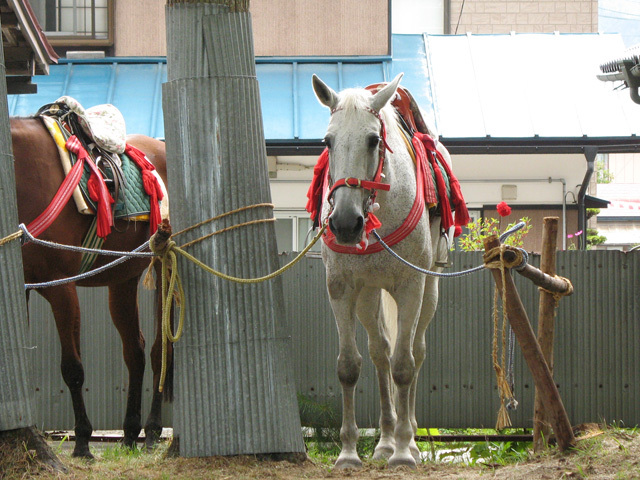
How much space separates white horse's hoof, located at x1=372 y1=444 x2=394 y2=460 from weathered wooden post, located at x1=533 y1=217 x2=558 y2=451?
937mm

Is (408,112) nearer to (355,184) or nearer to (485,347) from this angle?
(355,184)

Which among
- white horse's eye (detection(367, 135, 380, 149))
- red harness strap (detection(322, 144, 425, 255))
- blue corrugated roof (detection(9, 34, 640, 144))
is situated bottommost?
red harness strap (detection(322, 144, 425, 255))

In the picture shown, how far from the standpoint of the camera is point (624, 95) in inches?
556

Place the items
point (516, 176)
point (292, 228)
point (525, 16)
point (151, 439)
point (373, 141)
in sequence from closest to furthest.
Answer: point (373, 141), point (151, 439), point (292, 228), point (516, 176), point (525, 16)

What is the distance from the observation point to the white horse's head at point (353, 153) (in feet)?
15.0

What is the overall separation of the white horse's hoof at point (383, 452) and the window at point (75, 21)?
11.0 m

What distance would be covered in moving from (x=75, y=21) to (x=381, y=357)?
36.5ft

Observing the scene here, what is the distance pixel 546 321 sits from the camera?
18.8ft

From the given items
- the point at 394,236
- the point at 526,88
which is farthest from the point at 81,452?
the point at 526,88

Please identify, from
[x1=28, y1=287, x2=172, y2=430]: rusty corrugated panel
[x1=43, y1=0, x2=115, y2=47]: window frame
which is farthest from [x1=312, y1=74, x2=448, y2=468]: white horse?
[x1=43, y1=0, x2=115, y2=47]: window frame

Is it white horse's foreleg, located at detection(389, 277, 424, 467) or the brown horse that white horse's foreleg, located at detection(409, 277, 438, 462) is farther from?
the brown horse

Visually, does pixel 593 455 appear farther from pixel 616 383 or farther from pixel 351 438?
pixel 616 383

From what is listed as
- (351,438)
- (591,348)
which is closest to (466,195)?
(591,348)

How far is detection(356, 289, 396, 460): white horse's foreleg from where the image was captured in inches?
225
